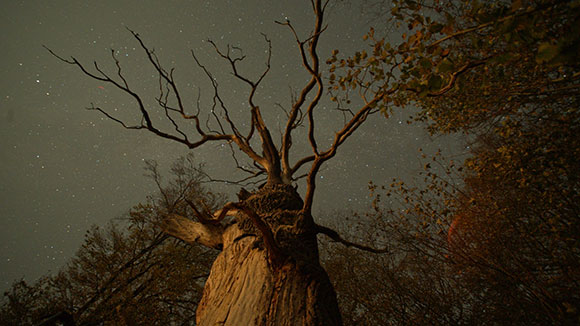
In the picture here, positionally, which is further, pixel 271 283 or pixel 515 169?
pixel 515 169

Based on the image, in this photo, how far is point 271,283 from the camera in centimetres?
248

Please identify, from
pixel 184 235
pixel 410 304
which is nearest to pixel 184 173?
pixel 184 235

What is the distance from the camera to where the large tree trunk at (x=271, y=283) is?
2254 millimetres

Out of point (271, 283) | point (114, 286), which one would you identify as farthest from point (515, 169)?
point (114, 286)

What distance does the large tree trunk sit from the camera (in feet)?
7.39

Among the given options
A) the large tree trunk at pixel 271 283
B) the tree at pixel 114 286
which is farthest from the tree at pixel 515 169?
the tree at pixel 114 286

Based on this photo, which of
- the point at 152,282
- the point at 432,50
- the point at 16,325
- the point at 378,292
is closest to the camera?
the point at 432,50

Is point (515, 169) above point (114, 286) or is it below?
above

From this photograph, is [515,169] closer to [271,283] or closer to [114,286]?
[271,283]

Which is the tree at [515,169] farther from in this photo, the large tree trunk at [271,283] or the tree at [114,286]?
the tree at [114,286]

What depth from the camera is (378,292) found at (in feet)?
23.0

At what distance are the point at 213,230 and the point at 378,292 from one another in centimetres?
572

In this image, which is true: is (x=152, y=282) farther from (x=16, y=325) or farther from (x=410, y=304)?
(x=410, y=304)

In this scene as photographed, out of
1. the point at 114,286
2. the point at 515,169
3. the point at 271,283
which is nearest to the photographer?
the point at 271,283
